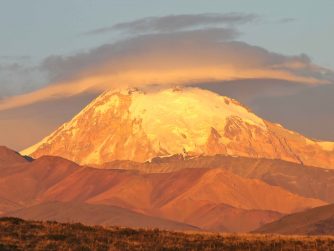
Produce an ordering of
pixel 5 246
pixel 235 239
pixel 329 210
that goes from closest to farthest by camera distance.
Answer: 1. pixel 5 246
2. pixel 235 239
3. pixel 329 210

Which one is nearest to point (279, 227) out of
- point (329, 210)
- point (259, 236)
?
point (329, 210)

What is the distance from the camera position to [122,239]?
49906 millimetres

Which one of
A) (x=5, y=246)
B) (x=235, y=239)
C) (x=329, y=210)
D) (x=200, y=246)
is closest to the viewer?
(x=5, y=246)

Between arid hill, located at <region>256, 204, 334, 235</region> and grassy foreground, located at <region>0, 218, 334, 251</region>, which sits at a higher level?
arid hill, located at <region>256, 204, 334, 235</region>

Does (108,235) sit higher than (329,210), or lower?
lower

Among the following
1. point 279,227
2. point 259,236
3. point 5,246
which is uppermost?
point 279,227

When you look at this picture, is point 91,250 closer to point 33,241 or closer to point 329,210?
point 33,241

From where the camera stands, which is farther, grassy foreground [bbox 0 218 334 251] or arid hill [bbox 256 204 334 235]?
arid hill [bbox 256 204 334 235]

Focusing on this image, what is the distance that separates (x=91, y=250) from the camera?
4544 cm

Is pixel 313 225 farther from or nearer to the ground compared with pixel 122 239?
farther from the ground

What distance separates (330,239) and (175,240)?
359 inches

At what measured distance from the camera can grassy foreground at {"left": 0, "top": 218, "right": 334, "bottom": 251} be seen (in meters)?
46.8

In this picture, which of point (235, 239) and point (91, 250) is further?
point (235, 239)

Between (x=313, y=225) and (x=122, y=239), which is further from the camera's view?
(x=313, y=225)
